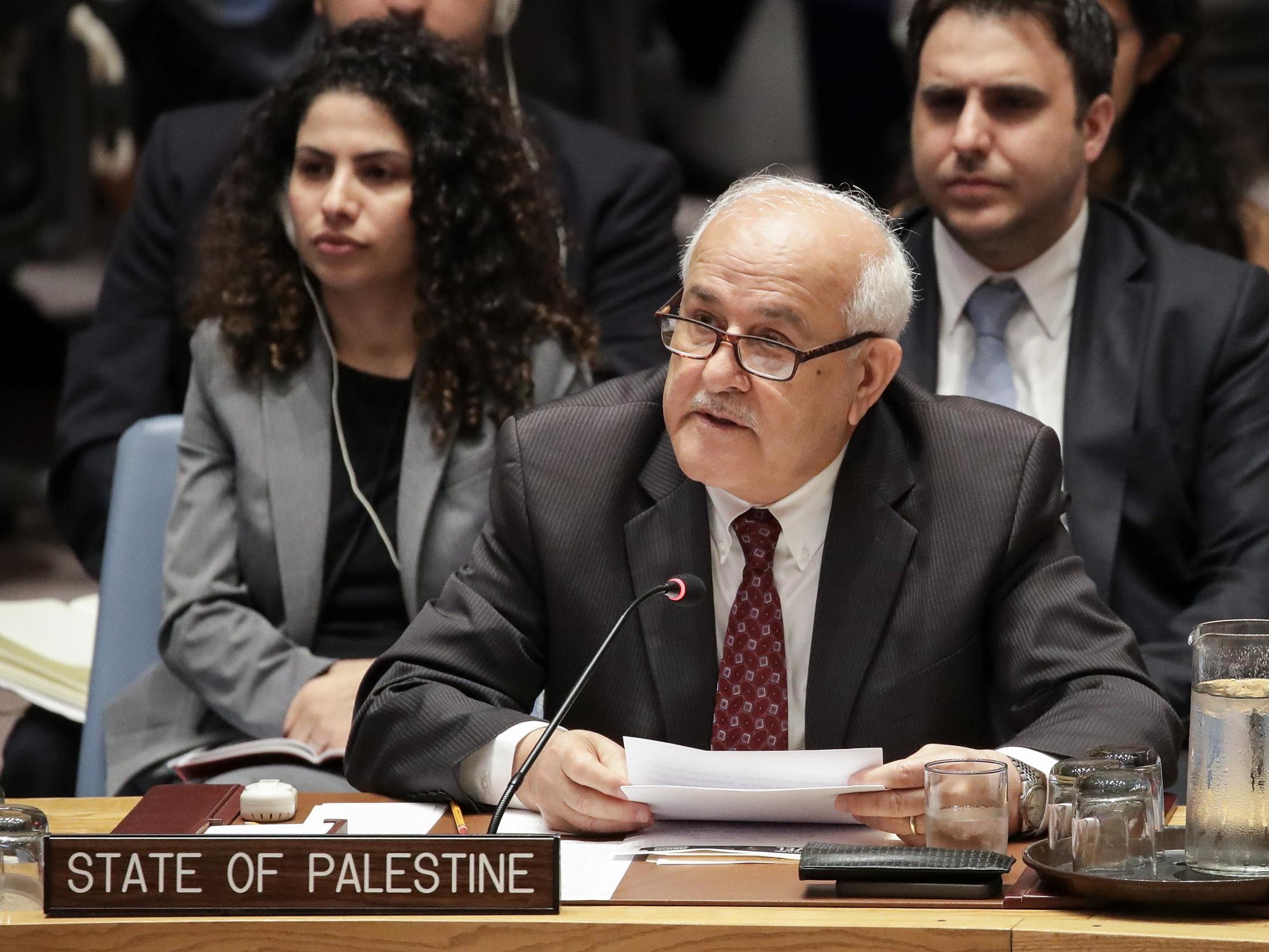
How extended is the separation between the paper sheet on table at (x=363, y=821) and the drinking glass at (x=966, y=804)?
0.51 metres

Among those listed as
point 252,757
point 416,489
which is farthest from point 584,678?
point 416,489

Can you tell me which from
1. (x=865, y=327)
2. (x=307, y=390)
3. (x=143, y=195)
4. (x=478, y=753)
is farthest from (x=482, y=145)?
(x=478, y=753)

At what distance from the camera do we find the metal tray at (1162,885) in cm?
162

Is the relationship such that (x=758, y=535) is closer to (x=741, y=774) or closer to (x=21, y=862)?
(x=741, y=774)

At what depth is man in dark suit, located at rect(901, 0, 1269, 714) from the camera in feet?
9.94

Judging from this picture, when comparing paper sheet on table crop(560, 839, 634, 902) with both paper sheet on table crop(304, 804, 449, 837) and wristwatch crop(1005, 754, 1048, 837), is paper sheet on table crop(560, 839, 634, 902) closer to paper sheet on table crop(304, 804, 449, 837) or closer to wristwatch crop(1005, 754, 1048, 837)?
paper sheet on table crop(304, 804, 449, 837)

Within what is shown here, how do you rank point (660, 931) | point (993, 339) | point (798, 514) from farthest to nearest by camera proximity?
1. point (993, 339)
2. point (798, 514)
3. point (660, 931)

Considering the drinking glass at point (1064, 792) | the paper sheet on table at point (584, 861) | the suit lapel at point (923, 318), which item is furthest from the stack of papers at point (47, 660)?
the drinking glass at point (1064, 792)

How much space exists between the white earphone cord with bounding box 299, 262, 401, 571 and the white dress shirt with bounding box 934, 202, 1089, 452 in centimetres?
98

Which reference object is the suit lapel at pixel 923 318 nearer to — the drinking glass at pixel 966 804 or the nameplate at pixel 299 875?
the drinking glass at pixel 966 804

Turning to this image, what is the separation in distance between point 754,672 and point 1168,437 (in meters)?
1.12

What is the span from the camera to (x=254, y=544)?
293 centimetres

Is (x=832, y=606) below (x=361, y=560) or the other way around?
below

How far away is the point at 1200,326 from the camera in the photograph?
3090mm
